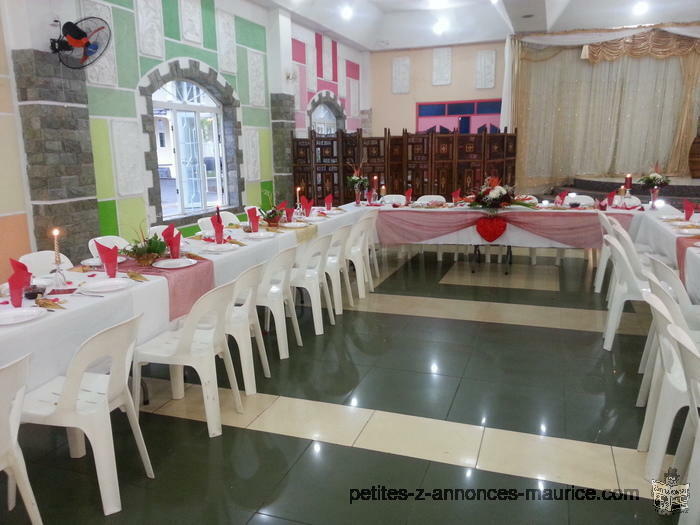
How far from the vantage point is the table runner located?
13.0 feet

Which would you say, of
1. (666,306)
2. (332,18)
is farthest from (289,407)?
(332,18)

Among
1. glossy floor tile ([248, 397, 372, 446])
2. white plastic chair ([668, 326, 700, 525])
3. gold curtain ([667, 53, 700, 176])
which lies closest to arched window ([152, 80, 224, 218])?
glossy floor tile ([248, 397, 372, 446])

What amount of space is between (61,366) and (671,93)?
1212 cm

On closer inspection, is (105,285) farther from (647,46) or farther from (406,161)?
(647,46)

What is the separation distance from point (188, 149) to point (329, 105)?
428 centimetres

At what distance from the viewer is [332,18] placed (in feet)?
33.2

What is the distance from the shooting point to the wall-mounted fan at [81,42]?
16.4 ft

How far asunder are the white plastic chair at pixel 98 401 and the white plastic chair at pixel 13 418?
0.65 feet

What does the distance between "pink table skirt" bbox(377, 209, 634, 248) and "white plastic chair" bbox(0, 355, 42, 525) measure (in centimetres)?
501

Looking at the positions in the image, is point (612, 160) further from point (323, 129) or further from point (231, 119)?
point (231, 119)

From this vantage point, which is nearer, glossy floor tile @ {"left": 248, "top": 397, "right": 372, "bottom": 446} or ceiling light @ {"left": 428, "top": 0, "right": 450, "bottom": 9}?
glossy floor tile @ {"left": 248, "top": 397, "right": 372, "bottom": 446}

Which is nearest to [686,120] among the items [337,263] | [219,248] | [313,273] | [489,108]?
[489,108]

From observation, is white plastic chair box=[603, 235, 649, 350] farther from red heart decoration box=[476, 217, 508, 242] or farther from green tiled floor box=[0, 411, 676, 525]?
red heart decoration box=[476, 217, 508, 242]

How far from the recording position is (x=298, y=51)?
9773 mm
